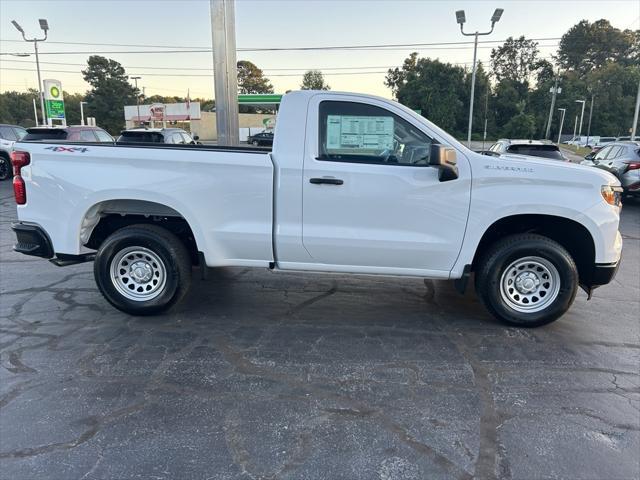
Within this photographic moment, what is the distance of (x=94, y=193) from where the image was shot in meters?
4.30

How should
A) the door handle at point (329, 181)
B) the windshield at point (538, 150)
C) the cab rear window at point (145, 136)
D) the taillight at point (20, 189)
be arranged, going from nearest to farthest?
the door handle at point (329, 181), the taillight at point (20, 189), the windshield at point (538, 150), the cab rear window at point (145, 136)

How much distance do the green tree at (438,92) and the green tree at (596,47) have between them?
44569 millimetres

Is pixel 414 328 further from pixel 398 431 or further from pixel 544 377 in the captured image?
pixel 398 431

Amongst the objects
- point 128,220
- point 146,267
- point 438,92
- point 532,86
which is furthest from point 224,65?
point 532,86

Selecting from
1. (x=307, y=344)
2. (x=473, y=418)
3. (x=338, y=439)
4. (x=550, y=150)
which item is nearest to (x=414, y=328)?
(x=307, y=344)

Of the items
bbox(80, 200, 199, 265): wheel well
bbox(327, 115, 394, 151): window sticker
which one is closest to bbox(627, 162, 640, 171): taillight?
bbox(327, 115, 394, 151): window sticker

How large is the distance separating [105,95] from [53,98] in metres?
54.1

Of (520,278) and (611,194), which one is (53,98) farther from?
(611,194)

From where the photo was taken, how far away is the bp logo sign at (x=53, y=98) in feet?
90.5

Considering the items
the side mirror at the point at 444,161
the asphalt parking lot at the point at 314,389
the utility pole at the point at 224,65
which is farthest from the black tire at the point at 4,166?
the side mirror at the point at 444,161

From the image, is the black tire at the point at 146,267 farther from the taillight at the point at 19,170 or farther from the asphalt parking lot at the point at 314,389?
the taillight at the point at 19,170

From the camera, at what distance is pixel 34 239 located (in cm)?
448

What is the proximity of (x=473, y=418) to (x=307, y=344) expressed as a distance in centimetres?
156

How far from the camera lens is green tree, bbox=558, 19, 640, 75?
86500 millimetres
